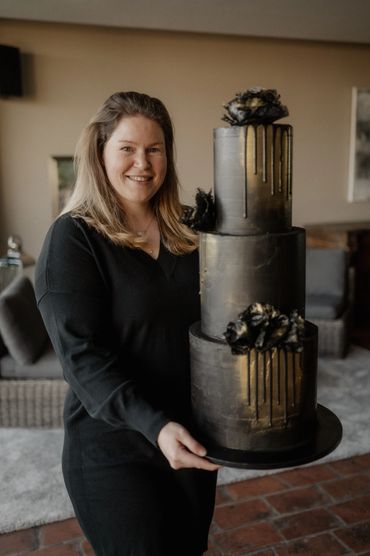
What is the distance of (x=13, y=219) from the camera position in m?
4.73

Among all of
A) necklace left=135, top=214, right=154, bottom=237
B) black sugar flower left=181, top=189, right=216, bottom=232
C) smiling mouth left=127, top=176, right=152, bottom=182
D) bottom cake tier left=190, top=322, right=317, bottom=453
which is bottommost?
bottom cake tier left=190, top=322, right=317, bottom=453

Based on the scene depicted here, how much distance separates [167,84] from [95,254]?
4015 millimetres

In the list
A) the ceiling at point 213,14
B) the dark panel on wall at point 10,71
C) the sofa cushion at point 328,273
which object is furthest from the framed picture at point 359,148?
the dark panel on wall at point 10,71

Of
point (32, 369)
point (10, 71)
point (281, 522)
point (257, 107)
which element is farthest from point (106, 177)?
point (10, 71)

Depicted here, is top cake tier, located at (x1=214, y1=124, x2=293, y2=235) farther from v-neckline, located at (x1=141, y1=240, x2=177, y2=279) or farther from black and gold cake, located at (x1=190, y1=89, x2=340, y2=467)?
v-neckline, located at (x1=141, y1=240, x2=177, y2=279)

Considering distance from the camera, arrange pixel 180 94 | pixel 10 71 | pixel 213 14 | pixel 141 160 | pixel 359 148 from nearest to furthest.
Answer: pixel 141 160 → pixel 213 14 → pixel 10 71 → pixel 180 94 → pixel 359 148

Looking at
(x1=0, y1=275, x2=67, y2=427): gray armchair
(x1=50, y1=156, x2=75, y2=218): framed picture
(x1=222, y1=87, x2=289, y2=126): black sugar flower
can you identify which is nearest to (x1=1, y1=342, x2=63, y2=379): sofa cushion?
(x1=0, y1=275, x2=67, y2=427): gray armchair

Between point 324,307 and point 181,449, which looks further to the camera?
point 324,307

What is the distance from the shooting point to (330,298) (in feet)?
15.1

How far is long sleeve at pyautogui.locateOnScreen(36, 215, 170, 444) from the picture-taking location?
121cm

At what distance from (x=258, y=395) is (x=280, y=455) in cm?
12

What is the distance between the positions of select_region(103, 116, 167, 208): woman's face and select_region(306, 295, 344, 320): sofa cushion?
3.22 metres

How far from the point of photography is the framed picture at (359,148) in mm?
5562

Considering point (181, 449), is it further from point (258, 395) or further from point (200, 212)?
point (200, 212)
